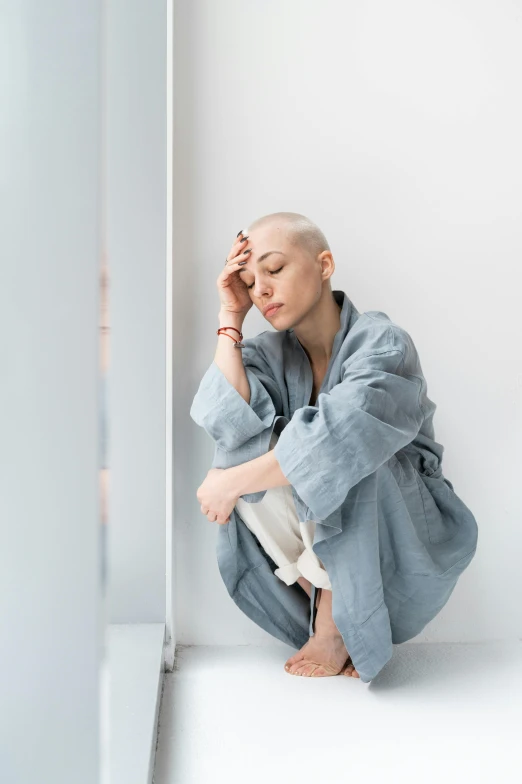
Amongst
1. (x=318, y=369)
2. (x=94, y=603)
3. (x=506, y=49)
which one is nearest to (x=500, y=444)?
(x=318, y=369)

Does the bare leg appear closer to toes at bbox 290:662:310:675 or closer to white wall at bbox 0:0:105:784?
toes at bbox 290:662:310:675

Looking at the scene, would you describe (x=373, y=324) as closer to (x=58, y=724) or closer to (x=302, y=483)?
(x=302, y=483)

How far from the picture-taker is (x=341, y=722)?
3.74 feet

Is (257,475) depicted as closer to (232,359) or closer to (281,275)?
(232,359)

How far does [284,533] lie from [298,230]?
0.53m

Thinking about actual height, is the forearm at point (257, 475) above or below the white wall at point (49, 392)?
below

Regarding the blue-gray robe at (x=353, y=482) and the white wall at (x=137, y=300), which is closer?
the blue-gray robe at (x=353, y=482)

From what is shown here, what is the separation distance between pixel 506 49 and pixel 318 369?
31.1 inches

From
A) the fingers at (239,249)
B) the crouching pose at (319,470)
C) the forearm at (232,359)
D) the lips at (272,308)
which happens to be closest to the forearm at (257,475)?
the crouching pose at (319,470)

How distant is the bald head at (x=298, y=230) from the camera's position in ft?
4.38

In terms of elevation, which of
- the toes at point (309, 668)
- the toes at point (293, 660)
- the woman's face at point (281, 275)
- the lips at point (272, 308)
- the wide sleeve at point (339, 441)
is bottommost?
the toes at point (293, 660)

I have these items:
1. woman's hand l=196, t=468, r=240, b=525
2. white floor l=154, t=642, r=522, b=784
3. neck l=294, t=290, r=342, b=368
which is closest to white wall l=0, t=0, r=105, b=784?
white floor l=154, t=642, r=522, b=784

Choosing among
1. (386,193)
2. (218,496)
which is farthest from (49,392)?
(386,193)

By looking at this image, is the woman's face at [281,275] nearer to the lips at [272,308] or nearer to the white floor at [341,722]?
the lips at [272,308]
